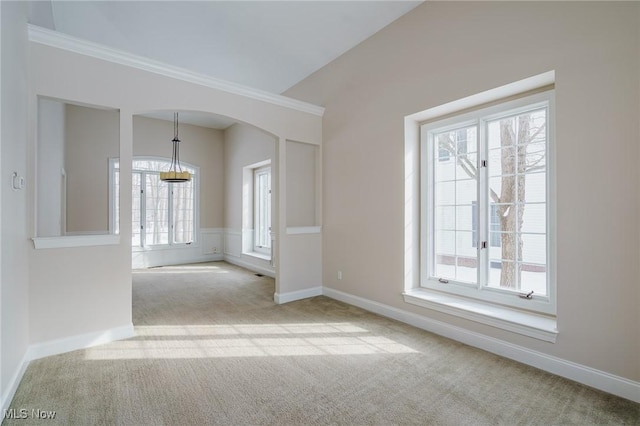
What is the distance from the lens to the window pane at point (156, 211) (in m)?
7.23

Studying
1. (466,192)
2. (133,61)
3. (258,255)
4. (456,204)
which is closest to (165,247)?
(258,255)

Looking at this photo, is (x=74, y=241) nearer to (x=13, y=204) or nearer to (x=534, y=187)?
(x=13, y=204)

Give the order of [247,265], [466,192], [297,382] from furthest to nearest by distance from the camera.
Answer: [247,265]
[466,192]
[297,382]

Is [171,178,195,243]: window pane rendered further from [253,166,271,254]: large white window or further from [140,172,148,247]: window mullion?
[253,166,271,254]: large white window

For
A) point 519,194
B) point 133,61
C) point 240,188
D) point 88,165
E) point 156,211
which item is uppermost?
point 133,61

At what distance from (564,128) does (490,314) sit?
1.64 metres

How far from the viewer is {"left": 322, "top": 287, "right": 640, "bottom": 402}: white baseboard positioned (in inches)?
84.0

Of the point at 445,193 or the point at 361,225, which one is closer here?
the point at 445,193

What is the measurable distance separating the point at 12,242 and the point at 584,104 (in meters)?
4.21

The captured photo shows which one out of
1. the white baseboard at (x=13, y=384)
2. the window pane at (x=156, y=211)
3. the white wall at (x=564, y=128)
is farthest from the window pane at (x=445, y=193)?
the window pane at (x=156, y=211)

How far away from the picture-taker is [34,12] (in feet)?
9.91

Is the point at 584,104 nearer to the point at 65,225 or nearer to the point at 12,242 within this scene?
the point at 12,242

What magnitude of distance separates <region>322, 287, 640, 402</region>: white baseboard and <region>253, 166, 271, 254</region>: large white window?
368cm

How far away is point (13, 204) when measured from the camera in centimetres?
223
